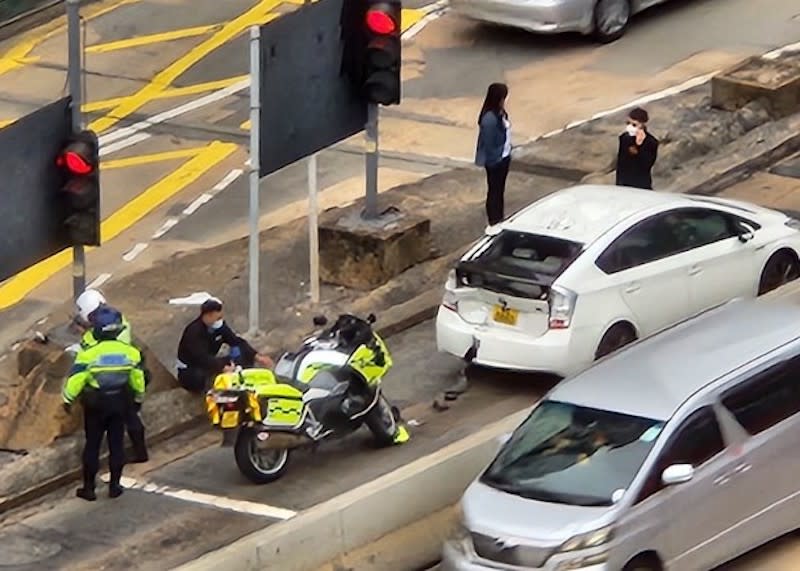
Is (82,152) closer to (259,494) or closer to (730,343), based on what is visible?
(259,494)

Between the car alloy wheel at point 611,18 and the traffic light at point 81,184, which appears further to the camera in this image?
the car alloy wheel at point 611,18

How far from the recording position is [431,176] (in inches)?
949

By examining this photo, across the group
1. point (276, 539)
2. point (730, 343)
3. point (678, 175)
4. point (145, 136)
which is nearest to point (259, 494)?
point (276, 539)

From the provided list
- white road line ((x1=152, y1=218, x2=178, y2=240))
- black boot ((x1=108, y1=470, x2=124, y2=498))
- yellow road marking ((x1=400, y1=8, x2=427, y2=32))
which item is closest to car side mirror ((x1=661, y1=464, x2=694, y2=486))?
black boot ((x1=108, y1=470, x2=124, y2=498))

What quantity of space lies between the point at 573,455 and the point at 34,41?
18142 mm

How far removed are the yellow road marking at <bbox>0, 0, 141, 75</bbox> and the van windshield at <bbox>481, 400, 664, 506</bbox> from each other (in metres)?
16.4

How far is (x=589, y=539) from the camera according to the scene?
12750 millimetres

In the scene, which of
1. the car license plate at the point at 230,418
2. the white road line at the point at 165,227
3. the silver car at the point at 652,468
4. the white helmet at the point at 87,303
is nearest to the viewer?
the silver car at the point at 652,468

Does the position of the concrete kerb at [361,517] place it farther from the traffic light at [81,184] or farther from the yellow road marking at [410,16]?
the yellow road marking at [410,16]

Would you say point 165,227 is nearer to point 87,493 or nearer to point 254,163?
point 254,163

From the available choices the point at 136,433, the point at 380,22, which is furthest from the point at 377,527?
the point at 380,22

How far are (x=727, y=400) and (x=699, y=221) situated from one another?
187 inches

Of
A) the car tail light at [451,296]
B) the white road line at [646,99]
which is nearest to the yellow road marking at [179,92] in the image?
the white road line at [646,99]

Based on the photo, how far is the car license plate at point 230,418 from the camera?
1550 cm
